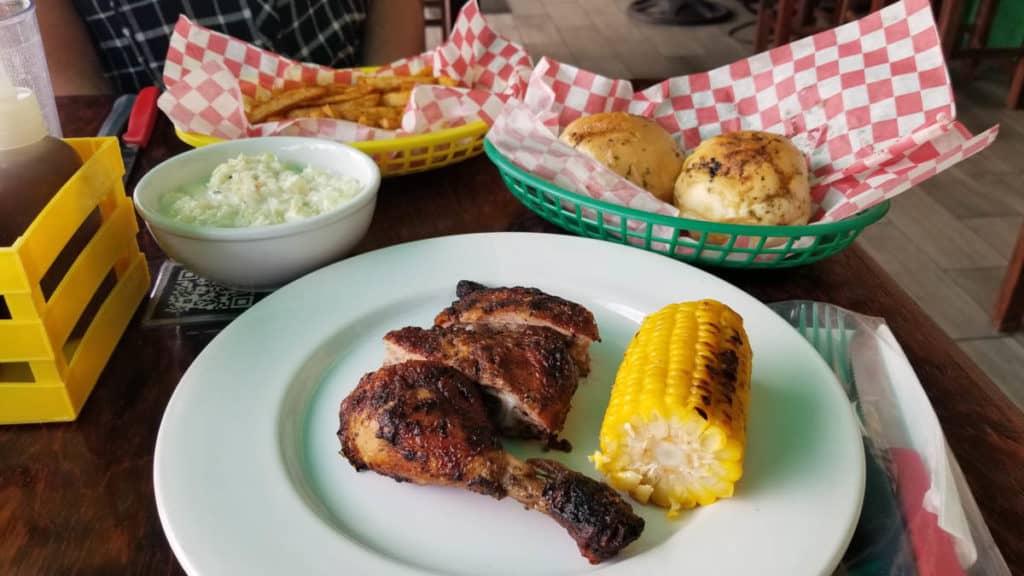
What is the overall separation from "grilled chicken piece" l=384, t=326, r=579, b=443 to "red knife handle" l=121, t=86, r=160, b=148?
1.03m

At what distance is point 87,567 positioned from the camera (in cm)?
84

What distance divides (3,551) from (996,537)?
1.10 meters

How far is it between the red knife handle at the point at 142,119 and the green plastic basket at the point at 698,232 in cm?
85

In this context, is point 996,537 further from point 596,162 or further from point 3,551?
point 3,551

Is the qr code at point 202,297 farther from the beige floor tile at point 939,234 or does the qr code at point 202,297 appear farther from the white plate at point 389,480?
the beige floor tile at point 939,234

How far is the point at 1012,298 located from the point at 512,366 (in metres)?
2.90

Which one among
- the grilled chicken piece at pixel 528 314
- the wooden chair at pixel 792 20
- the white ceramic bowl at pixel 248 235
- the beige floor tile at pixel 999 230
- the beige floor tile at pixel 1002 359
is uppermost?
the white ceramic bowl at pixel 248 235

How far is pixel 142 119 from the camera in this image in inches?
70.1

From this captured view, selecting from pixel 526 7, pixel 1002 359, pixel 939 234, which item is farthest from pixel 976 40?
pixel 526 7

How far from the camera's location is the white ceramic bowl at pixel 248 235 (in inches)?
44.9

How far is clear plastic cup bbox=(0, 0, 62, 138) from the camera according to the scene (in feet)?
4.71

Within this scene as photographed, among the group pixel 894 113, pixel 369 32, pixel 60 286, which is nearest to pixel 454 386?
pixel 60 286

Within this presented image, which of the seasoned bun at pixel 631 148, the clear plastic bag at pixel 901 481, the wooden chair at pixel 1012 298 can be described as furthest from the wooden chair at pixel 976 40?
the clear plastic bag at pixel 901 481

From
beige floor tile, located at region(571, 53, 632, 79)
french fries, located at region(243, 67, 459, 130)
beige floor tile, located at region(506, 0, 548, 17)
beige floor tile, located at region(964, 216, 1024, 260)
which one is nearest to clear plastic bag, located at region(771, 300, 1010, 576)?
french fries, located at region(243, 67, 459, 130)
